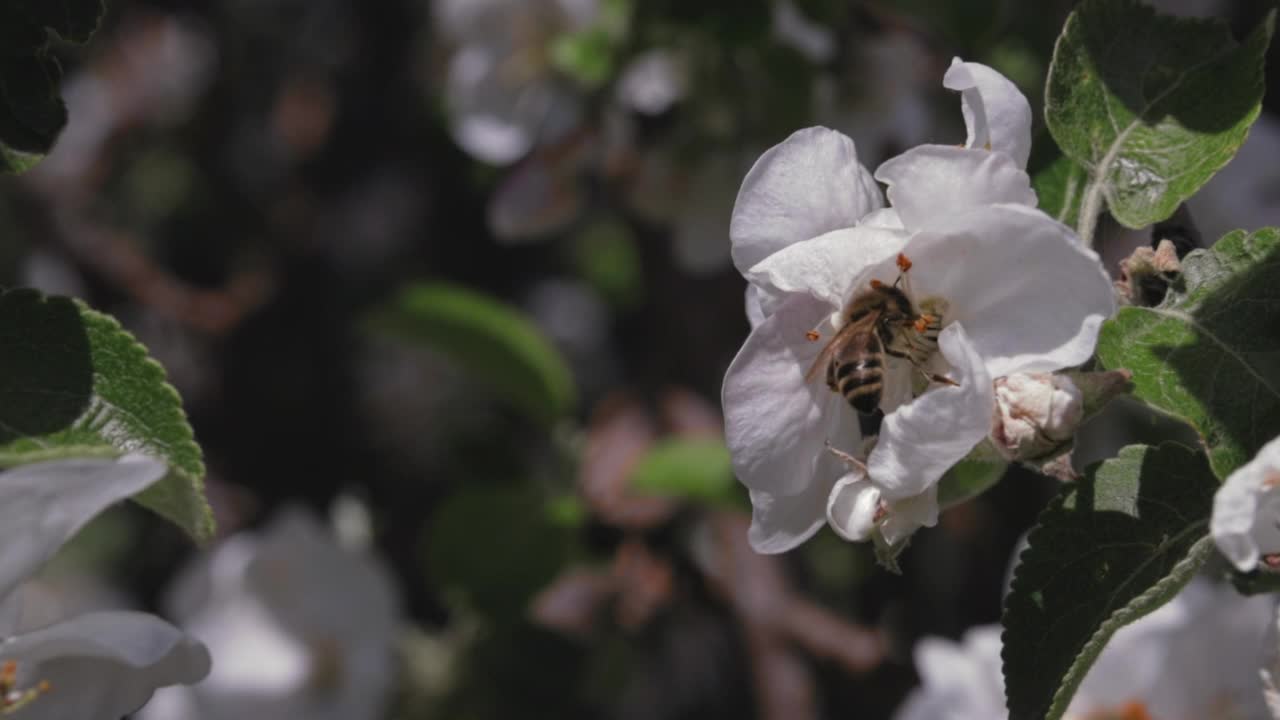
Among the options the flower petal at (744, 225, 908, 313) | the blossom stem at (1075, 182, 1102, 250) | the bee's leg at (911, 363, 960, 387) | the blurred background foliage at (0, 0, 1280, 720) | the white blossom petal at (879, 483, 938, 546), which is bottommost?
the blurred background foliage at (0, 0, 1280, 720)

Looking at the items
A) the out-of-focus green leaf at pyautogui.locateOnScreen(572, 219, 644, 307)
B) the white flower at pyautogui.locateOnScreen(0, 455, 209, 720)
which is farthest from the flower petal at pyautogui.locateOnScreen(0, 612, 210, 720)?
the out-of-focus green leaf at pyautogui.locateOnScreen(572, 219, 644, 307)

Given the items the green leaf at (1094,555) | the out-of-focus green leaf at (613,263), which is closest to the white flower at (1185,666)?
the green leaf at (1094,555)

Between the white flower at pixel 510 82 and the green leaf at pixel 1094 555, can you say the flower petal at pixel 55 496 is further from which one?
the white flower at pixel 510 82

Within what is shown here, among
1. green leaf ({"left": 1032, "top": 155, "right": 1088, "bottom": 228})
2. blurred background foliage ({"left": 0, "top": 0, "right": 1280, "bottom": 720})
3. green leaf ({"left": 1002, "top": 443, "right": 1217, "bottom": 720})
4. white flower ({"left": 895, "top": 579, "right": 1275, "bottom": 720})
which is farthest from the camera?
blurred background foliage ({"left": 0, "top": 0, "right": 1280, "bottom": 720})

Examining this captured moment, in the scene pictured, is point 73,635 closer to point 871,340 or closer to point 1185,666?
point 871,340

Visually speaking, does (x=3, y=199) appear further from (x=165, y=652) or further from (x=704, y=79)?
(x=165, y=652)

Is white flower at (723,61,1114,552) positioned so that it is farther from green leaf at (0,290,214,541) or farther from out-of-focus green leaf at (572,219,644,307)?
out-of-focus green leaf at (572,219,644,307)

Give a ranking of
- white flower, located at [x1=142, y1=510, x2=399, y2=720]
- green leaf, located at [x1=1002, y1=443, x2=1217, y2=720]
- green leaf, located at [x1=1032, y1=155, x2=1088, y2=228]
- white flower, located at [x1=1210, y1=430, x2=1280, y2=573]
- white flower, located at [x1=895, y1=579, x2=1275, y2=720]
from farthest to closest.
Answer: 1. white flower, located at [x1=142, y1=510, x2=399, y2=720]
2. white flower, located at [x1=895, y1=579, x2=1275, y2=720]
3. green leaf, located at [x1=1032, y1=155, x2=1088, y2=228]
4. green leaf, located at [x1=1002, y1=443, x2=1217, y2=720]
5. white flower, located at [x1=1210, y1=430, x2=1280, y2=573]
